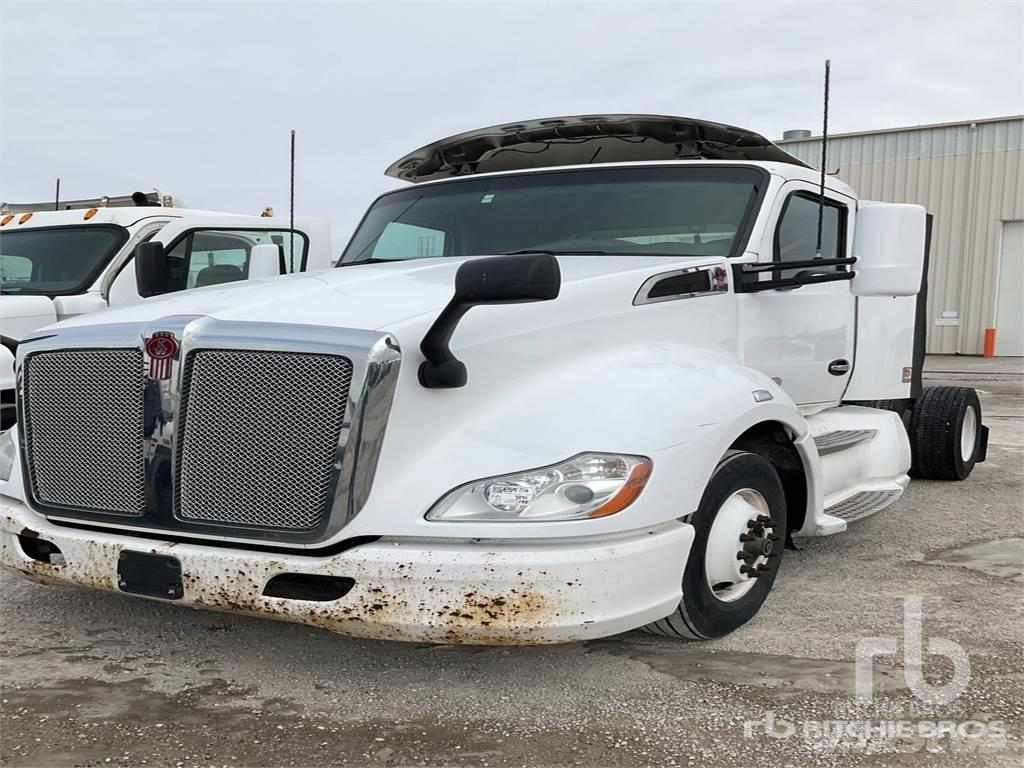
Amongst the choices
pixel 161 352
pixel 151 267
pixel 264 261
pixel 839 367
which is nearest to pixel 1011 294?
pixel 839 367

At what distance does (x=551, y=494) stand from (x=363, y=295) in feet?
3.40

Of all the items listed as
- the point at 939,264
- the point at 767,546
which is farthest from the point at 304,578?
the point at 939,264

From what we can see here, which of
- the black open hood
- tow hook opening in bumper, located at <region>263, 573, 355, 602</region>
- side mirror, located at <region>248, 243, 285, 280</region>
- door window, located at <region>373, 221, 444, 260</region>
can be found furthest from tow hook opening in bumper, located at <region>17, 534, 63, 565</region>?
the black open hood

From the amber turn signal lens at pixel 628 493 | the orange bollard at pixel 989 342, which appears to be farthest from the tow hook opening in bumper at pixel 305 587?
the orange bollard at pixel 989 342

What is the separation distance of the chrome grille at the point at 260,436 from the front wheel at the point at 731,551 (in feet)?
4.18

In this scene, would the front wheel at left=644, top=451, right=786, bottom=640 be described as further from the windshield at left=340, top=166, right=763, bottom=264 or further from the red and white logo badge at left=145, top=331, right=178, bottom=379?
the red and white logo badge at left=145, top=331, right=178, bottom=379

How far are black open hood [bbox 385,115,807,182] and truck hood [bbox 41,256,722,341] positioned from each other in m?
0.93

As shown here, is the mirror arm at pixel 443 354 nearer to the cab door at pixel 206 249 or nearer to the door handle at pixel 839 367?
the door handle at pixel 839 367

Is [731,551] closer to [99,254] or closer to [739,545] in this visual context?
[739,545]

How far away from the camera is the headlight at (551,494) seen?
281cm

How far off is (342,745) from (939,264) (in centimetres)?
2353

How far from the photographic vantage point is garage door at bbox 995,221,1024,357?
2247cm

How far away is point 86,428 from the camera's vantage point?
3.25 metres

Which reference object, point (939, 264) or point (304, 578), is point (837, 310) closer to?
point (304, 578)
